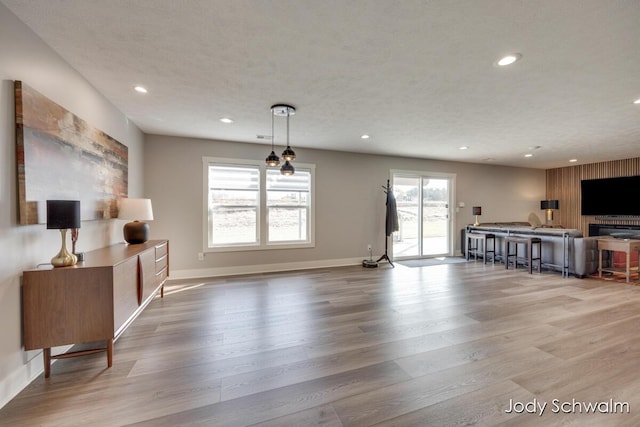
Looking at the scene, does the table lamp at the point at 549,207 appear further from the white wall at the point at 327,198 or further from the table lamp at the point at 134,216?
the table lamp at the point at 134,216

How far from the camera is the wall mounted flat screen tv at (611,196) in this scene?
6.75m

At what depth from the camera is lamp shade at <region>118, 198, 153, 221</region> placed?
3.21 metres

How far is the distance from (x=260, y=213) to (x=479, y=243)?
5547mm

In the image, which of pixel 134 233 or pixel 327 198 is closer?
pixel 134 233

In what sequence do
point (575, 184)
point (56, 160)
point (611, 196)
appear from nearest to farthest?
point (56, 160) → point (611, 196) → point (575, 184)

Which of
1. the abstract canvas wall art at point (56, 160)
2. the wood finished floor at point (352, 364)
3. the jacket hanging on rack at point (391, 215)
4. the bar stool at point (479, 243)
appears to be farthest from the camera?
the bar stool at point (479, 243)

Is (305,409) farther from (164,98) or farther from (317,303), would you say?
(164,98)

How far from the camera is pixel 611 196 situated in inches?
279

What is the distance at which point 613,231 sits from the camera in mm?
7121

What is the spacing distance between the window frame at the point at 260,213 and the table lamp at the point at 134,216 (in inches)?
63.2

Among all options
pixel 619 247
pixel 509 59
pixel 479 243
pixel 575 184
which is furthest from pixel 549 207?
pixel 509 59

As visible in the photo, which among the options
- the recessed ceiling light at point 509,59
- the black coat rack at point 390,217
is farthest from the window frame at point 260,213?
the recessed ceiling light at point 509,59

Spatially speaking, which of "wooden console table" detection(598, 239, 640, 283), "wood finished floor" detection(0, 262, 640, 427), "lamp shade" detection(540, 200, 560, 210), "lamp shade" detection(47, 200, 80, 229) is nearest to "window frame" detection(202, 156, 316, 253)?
"wood finished floor" detection(0, 262, 640, 427)

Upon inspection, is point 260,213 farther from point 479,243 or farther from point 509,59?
point 479,243
